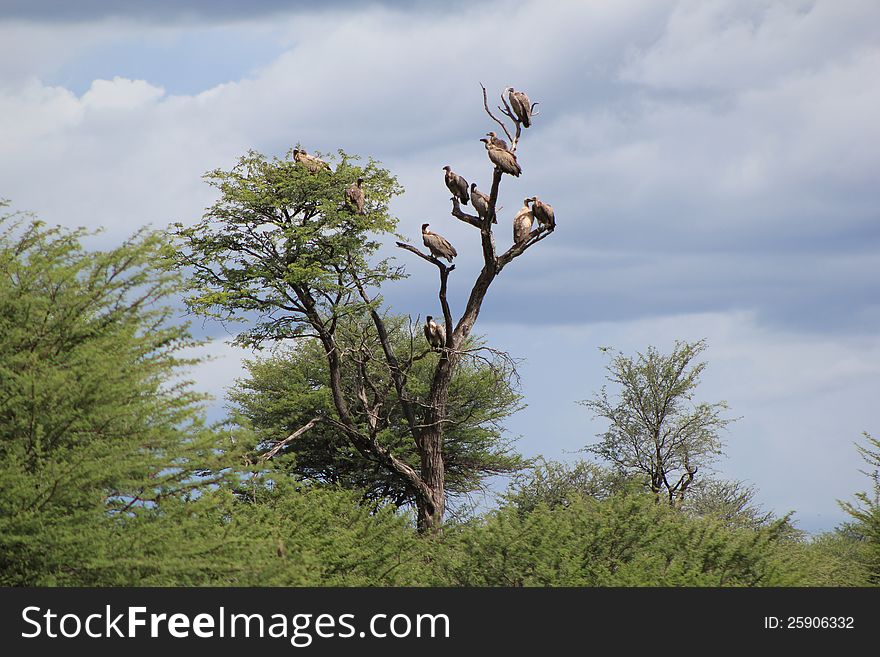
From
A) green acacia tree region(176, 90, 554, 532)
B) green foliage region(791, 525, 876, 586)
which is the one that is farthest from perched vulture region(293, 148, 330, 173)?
green foliage region(791, 525, 876, 586)

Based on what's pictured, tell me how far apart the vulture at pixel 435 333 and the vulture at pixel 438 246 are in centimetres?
126

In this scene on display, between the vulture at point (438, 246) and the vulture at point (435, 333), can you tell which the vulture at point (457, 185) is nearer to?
the vulture at point (438, 246)

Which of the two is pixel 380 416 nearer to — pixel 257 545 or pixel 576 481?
pixel 576 481

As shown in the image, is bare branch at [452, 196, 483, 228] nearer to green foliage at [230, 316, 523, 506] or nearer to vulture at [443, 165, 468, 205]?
vulture at [443, 165, 468, 205]

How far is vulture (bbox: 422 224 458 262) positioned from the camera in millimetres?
20266

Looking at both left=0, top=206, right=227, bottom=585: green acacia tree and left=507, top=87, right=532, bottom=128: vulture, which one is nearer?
left=0, top=206, right=227, bottom=585: green acacia tree

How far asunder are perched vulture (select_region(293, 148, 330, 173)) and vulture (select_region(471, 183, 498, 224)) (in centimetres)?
366

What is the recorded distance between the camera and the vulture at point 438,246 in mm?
20266

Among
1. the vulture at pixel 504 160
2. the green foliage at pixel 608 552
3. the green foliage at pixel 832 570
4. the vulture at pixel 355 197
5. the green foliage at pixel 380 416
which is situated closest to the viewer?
the green foliage at pixel 608 552

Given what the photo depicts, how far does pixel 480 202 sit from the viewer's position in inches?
799

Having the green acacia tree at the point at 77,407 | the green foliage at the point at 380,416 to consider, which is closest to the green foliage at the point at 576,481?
the green foliage at the point at 380,416
